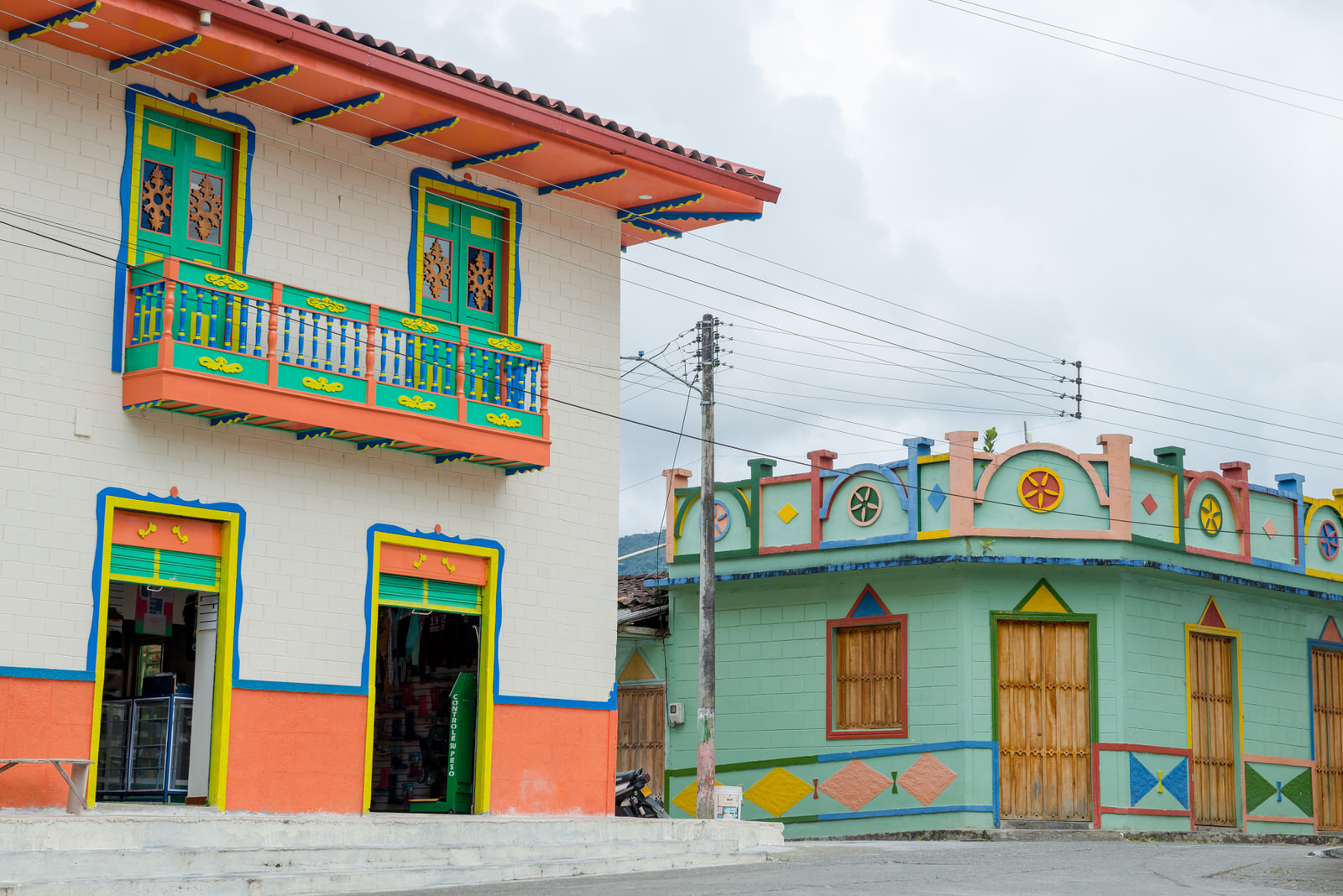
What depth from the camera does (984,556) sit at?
69.5 ft

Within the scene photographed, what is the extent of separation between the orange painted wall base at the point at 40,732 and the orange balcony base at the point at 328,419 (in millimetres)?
2464

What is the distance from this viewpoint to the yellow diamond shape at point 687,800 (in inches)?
941

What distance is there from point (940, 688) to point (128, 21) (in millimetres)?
13469

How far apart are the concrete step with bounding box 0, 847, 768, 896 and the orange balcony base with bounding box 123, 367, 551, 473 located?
399 cm

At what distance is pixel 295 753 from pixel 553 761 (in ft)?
10.5

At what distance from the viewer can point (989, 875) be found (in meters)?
13.3

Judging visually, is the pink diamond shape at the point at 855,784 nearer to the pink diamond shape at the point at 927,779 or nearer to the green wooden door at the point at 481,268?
the pink diamond shape at the point at 927,779

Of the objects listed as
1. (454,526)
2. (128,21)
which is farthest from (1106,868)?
(128,21)

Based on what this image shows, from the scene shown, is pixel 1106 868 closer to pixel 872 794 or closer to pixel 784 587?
pixel 872 794

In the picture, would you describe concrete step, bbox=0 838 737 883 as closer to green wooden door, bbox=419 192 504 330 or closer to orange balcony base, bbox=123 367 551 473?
orange balcony base, bbox=123 367 551 473

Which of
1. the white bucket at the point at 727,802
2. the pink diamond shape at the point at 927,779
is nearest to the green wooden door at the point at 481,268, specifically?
the white bucket at the point at 727,802

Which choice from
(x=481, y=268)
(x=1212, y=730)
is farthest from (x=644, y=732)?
(x=481, y=268)

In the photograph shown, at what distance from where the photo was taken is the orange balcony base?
1332 centimetres

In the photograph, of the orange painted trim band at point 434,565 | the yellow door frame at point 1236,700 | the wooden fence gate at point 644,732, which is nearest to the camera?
the orange painted trim band at point 434,565
